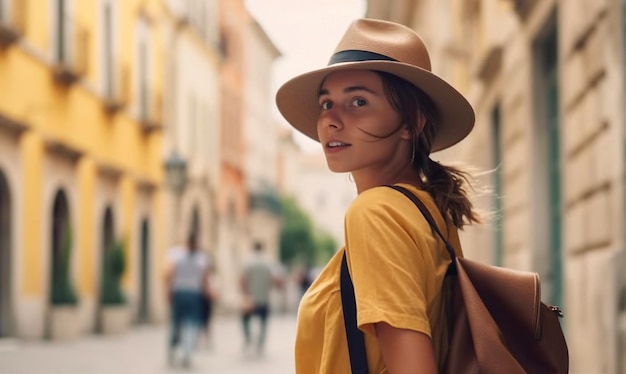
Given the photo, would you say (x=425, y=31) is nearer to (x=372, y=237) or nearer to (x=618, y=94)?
(x=618, y=94)

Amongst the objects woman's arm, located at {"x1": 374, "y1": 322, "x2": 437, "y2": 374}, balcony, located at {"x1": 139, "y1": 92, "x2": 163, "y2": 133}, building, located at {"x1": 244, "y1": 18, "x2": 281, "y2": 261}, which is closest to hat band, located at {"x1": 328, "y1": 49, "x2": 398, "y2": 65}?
woman's arm, located at {"x1": 374, "y1": 322, "x2": 437, "y2": 374}

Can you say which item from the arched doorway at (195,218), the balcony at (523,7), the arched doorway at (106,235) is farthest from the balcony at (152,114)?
the balcony at (523,7)

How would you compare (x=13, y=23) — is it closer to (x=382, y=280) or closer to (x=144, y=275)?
(x=144, y=275)

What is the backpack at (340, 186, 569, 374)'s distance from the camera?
6.69 ft

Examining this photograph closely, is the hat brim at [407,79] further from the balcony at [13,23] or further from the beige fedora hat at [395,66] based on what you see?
the balcony at [13,23]

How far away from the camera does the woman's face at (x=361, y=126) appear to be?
7.45ft

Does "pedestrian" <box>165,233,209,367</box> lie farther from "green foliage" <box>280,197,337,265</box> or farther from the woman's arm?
"green foliage" <box>280,197,337,265</box>

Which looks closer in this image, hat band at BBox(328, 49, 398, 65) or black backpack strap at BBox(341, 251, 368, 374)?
black backpack strap at BBox(341, 251, 368, 374)

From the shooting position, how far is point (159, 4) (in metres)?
32.8

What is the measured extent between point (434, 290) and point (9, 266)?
18.5 m

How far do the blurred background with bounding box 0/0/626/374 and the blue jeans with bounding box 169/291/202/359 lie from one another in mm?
411

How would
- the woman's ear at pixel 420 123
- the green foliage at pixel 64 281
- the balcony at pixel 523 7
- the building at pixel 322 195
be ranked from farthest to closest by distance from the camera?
the building at pixel 322 195 < the green foliage at pixel 64 281 < the balcony at pixel 523 7 < the woman's ear at pixel 420 123

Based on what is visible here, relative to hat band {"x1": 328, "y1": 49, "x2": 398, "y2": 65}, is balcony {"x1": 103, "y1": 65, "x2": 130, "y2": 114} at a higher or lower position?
higher

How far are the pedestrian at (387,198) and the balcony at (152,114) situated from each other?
2740cm
